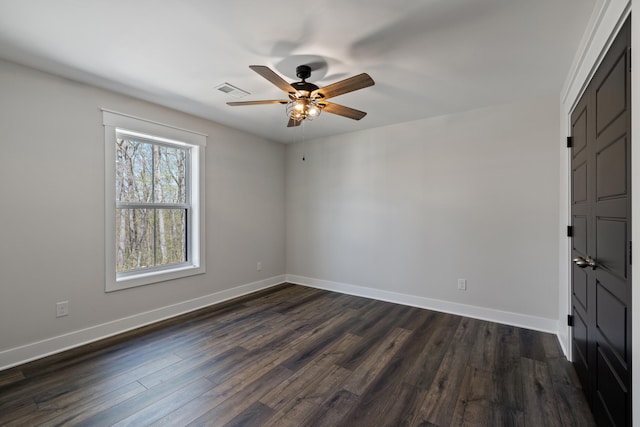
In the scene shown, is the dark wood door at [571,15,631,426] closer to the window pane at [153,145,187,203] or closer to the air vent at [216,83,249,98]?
the air vent at [216,83,249,98]

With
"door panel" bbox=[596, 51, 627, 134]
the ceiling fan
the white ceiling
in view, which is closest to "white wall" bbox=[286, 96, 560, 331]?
the white ceiling

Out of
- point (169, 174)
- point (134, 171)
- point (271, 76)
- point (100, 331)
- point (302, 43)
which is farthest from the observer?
point (169, 174)

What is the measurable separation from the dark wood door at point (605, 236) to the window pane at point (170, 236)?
3.90m

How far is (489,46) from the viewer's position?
6.68 ft

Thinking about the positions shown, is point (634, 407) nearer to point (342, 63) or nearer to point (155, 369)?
point (342, 63)

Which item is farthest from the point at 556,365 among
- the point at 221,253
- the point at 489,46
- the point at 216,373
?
the point at 221,253

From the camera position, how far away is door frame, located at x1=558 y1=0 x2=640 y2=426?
3.60 ft

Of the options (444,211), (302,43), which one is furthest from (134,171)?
(444,211)

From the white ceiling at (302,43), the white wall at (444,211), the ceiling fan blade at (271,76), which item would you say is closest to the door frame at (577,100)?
the white ceiling at (302,43)

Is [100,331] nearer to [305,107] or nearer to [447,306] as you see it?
[305,107]

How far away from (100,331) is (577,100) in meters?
4.62

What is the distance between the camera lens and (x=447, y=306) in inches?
138

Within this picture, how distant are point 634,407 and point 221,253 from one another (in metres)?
3.86

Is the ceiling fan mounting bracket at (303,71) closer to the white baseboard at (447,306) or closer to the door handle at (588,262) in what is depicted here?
the door handle at (588,262)
